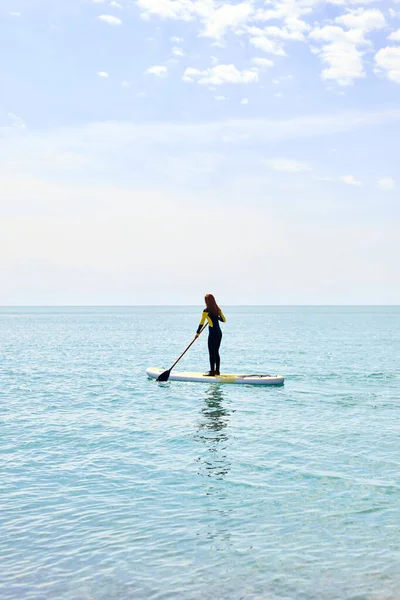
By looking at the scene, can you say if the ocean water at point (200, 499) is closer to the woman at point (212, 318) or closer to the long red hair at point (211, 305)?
the woman at point (212, 318)

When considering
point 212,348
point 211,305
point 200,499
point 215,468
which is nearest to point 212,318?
point 211,305

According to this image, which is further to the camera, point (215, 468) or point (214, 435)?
point (214, 435)

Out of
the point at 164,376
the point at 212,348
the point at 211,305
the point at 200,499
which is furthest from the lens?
the point at 164,376

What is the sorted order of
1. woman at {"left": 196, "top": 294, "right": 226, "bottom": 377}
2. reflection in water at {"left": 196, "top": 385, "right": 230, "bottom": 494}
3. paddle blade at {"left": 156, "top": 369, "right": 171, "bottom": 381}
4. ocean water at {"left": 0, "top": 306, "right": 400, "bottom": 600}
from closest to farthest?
ocean water at {"left": 0, "top": 306, "right": 400, "bottom": 600}, reflection in water at {"left": 196, "top": 385, "right": 230, "bottom": 494}, woman at {"left": 196, "top": 294, "right": 226, "bottom": 377}, paddle blade at {"left": 156, "top": 369, "right": 171, "bottom": 381}

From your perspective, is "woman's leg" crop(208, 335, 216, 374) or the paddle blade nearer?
"woman's leg" crop(208, 335, 216, 374)

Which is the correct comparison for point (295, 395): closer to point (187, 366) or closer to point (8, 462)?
point (8, 462)

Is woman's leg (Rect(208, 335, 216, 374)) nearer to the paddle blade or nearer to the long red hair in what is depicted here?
the long red hair

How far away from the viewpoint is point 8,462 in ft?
42.3

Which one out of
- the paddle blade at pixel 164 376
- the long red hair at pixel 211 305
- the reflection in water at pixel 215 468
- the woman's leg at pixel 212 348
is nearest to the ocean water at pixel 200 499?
the reflection in water at pixel 215 468

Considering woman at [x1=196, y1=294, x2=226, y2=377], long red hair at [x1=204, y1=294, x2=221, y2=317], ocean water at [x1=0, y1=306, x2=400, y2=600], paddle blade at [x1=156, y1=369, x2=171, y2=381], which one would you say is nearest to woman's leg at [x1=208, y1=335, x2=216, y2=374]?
woman at [x1=196, y1=294, x2=226, y2=377]

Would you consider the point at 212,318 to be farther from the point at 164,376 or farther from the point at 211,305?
the point at 164,376

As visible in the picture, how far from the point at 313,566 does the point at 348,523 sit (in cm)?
172

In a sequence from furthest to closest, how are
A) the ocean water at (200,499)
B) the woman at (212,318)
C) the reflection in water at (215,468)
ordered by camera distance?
the woman at (212,318) < the reflection in water at (215,468) < the ocean water at (200,499)

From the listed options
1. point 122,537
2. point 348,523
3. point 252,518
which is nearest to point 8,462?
point 122,537
